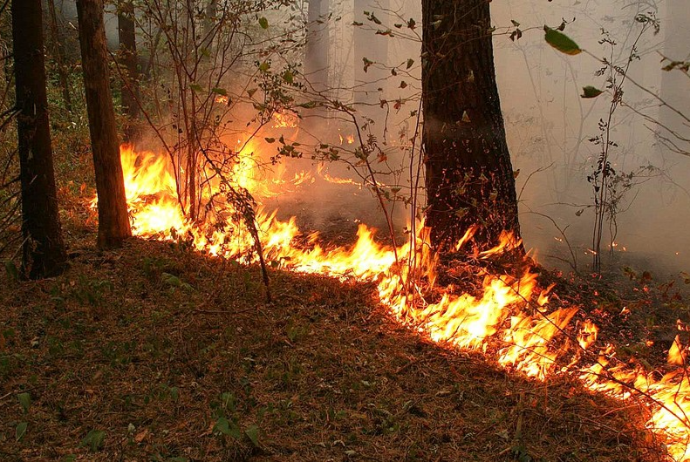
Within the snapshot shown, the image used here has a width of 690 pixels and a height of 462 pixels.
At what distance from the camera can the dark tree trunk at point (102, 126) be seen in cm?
551

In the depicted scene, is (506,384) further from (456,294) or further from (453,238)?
(453,238)

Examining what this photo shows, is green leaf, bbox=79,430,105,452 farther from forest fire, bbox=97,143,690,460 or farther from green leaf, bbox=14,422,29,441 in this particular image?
forest fire, bbox=97,143,690,460

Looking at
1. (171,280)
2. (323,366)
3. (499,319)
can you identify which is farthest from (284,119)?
(323,366)

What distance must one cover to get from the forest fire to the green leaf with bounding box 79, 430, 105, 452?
224 centimetres

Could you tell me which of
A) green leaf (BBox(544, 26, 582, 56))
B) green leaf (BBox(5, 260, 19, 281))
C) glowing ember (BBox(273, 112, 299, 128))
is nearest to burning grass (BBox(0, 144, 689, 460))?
green leaf (BBox(5, 260, 19, 281))

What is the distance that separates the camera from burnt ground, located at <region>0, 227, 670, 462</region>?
288 centimetres

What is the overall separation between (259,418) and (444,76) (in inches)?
131

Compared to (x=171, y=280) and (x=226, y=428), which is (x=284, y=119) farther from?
(x=226, y=428)

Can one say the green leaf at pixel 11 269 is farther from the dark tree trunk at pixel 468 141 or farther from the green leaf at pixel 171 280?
the dark tree trunk at pixel 468 141

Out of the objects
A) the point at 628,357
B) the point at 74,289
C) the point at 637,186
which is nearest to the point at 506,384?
the point at 628,357

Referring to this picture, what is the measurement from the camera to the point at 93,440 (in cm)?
272

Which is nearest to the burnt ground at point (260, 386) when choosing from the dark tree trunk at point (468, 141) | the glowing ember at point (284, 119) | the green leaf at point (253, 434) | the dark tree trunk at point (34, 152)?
the green leaf at point (253, 434)

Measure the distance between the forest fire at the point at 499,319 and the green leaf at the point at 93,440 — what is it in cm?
224

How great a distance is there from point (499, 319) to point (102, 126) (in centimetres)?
428
